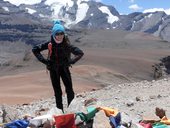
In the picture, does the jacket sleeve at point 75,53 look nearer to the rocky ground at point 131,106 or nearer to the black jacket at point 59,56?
the black jacket at point 59,56

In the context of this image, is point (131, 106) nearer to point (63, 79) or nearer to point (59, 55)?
point (63, 79)

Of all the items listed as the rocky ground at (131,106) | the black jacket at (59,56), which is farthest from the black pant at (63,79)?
the rocky ground at (131,106)

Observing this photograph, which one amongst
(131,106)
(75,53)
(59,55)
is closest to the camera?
(59,55)

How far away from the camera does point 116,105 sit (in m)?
12.1

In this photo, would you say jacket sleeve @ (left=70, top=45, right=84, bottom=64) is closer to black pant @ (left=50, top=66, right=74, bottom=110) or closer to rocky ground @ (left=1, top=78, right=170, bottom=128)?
black pant @ (left=50, top=66, right=74, bottom=110)

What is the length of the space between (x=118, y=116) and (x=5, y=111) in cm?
211

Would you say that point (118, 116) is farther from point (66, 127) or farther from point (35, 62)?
point (35, 62)

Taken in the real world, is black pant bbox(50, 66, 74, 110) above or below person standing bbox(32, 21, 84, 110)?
below

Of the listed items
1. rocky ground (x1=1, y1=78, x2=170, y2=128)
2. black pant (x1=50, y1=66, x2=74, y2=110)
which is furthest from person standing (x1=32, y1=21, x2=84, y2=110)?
rocky ground (x1=1, y1=78, x2=170, y2=128)

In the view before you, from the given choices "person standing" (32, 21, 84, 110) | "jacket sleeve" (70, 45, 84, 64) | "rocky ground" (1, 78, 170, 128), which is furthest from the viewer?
"jacket sleeve" (70, 45, 84, 64)

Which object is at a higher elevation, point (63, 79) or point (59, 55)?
point (59, 55)

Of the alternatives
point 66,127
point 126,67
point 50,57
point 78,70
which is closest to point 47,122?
point 66,127

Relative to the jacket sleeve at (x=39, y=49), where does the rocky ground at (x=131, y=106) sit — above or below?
below

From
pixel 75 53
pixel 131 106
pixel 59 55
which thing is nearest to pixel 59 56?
pixel 59 55
